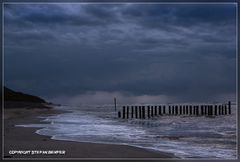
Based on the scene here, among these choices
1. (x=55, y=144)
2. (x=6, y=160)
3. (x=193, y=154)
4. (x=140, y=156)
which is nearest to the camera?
(x=6, y=160)

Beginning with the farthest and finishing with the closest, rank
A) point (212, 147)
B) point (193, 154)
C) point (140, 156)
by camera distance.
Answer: point (212, 147), point (193, 154), point (140, 156)

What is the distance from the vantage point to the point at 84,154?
30.0 feet

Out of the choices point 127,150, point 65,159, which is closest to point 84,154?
point 65,159

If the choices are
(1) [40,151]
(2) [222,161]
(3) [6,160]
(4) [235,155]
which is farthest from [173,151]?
(3) [6,160]

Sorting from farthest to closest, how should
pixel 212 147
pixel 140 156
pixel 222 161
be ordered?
pixel 212 147
pixel 140 156
pixel 222 161

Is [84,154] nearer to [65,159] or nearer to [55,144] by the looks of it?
[65,159]

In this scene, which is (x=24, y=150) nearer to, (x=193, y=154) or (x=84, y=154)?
(x=84, y=154)

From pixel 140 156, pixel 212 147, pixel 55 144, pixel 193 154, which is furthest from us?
pixel 212 147

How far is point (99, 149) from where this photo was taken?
10.2 meters

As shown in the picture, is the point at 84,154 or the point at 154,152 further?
the point at 154,152

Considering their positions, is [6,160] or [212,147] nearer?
[6,160]

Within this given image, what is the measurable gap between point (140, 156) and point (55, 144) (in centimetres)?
239

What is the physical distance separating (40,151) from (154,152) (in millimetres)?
2512

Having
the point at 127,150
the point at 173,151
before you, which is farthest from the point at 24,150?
the point at 173,151
